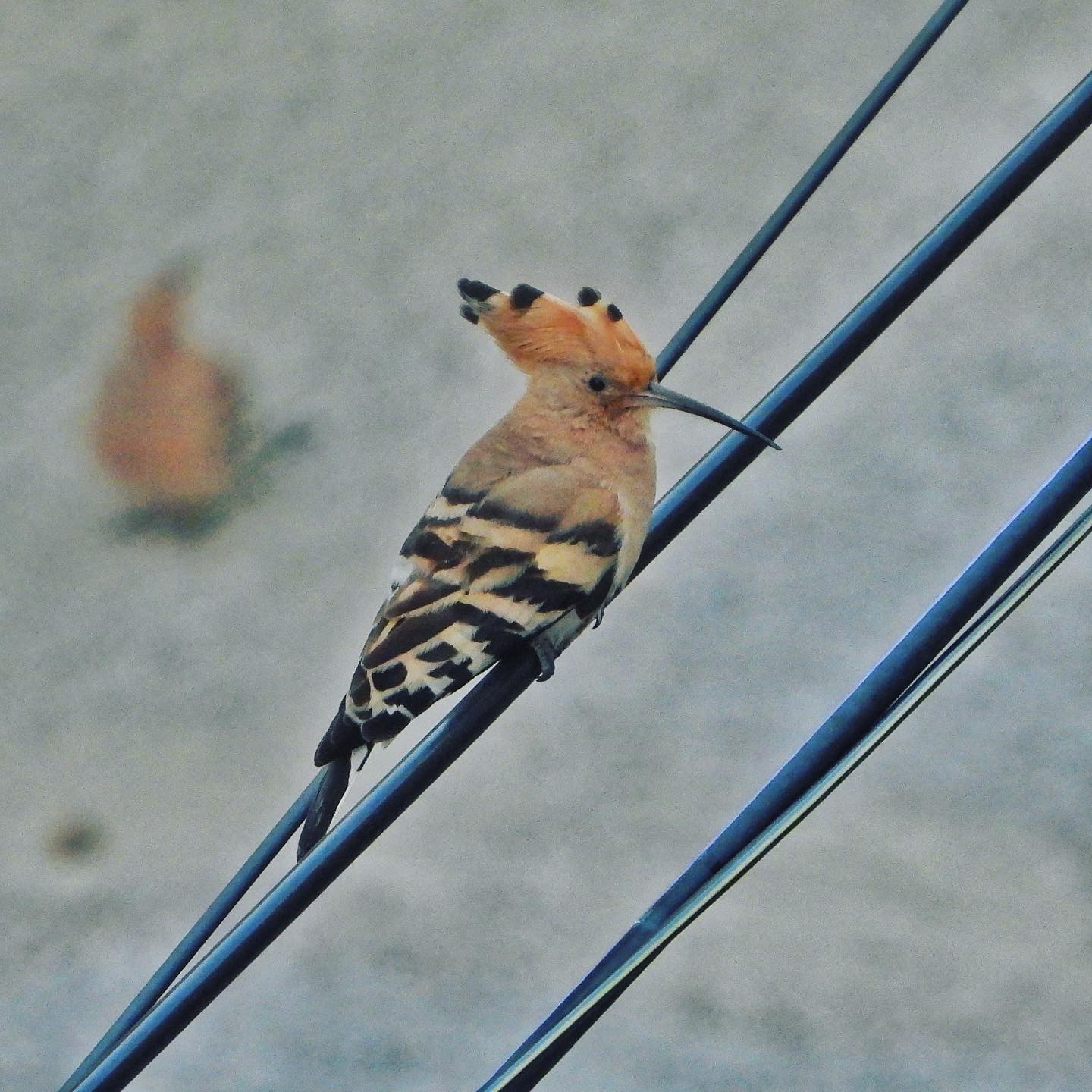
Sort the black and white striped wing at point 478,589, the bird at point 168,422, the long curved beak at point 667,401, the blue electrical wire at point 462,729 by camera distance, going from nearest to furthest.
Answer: the blue electrical wire at point 462,729
the black and white striped wing at point 478,589
the long curved beak at point 667,401
the bird at point 168,422

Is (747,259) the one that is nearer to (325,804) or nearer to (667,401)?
(667,401)

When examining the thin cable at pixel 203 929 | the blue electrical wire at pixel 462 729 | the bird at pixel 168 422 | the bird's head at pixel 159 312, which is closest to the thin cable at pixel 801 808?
the blue electrical wire at pixel 462 729

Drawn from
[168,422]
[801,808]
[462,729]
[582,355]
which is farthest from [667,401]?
[168,422]

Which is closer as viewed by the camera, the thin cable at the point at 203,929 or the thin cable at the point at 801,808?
the thin cable at the point at 801,808

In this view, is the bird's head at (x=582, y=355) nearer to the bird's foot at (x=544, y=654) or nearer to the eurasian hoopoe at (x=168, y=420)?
the bird's foot at (x=544, y=654)

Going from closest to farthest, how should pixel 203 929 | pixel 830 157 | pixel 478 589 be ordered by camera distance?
pixel 203 929 < pixel 830 157 < pixel 478 589

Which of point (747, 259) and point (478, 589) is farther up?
point (747, 259)
